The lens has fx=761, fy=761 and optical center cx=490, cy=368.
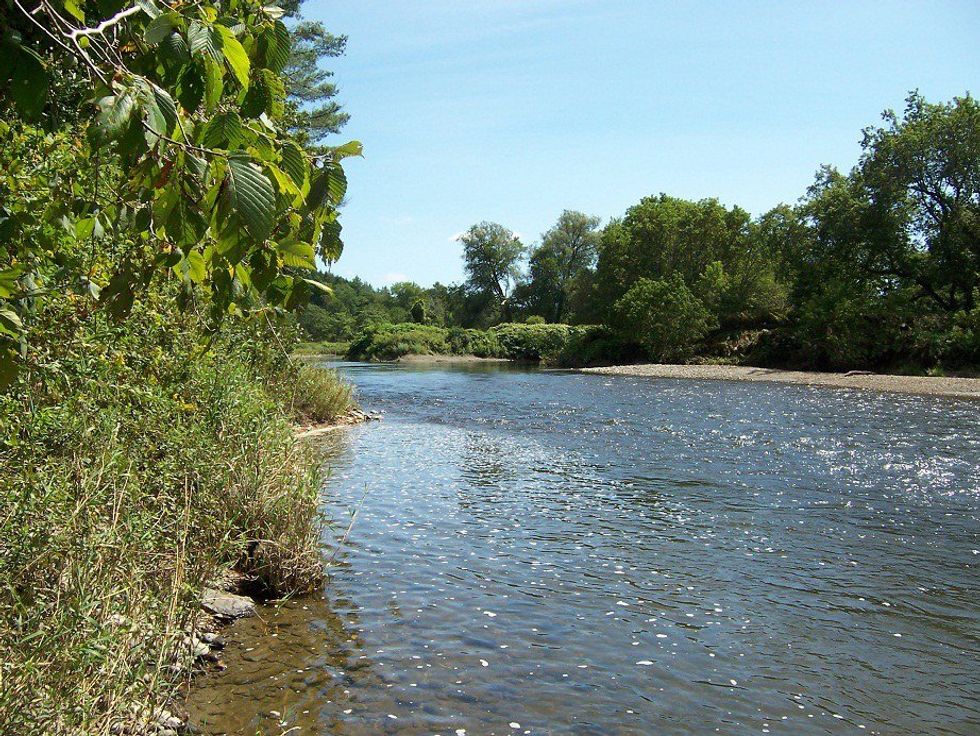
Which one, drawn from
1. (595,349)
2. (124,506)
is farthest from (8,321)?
(595,349)

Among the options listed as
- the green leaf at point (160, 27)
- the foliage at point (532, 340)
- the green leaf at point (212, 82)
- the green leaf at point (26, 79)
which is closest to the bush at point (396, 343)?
the foliage at point (532, 340)

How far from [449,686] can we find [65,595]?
3.07 meters

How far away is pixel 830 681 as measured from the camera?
22.1 feet

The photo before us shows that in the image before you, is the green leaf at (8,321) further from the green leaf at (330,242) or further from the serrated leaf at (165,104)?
the green leaf at (330,242)

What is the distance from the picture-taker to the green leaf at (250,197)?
199cm

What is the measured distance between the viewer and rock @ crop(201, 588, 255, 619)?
7.10 m

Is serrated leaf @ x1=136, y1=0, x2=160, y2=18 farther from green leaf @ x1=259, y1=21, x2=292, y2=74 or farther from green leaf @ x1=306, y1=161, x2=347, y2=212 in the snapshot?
green leaf @ x1=306, y1=161, x2=347, y2=212

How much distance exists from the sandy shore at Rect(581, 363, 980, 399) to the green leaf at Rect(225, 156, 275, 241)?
35644mm

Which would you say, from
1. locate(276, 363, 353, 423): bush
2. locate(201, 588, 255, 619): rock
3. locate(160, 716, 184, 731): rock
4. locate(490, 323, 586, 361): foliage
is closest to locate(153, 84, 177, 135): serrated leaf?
locate(160, 716, 184, 731): rock

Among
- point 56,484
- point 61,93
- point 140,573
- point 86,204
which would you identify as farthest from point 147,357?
point 86,204

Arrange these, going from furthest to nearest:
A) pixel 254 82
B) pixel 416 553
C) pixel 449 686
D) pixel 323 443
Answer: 1. pixel 323 443
2. pixel 416 553
3. pixel 449 686
4. pixel 254 82

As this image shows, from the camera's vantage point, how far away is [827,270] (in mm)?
50094

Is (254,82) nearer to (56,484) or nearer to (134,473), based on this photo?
(56,484)

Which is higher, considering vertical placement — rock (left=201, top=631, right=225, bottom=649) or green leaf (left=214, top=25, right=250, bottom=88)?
green leaf (left=214, top=25, right=250, bottom=88)
